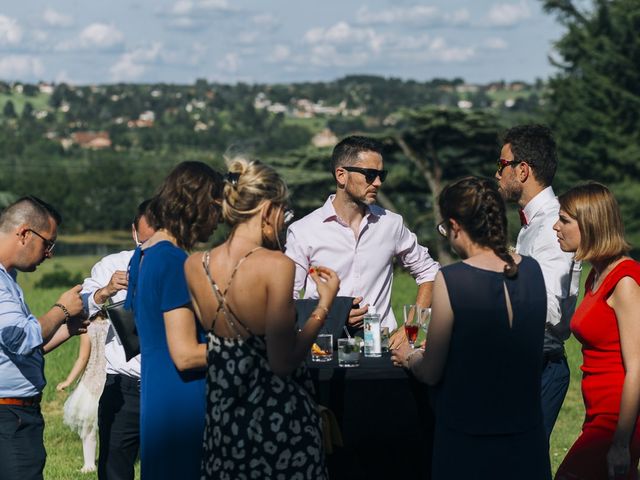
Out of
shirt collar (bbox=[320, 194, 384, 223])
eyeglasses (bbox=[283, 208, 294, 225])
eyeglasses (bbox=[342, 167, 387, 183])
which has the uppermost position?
eyeglasses (bbox=[342, 167, 387, 183])

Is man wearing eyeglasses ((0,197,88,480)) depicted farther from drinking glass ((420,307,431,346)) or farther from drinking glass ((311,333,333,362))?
drinking glass ((420,307,431,346))

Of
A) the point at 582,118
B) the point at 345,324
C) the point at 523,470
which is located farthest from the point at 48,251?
the point at 582,118

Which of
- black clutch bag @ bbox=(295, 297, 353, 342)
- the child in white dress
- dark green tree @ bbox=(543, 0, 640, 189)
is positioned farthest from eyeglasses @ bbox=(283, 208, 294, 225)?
dark green tree @ bbox=(543, 0, 640, 189)

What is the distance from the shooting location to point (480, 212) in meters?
3.80

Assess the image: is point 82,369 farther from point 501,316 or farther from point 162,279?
point 501,316

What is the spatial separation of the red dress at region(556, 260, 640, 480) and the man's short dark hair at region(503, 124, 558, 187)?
1.08m

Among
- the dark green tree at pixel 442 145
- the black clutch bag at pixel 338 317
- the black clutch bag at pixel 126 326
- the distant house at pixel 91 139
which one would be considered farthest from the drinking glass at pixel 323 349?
the distant house at pixel 91 139

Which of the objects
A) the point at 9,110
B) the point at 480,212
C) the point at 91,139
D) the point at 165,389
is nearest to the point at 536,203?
the point at 480,212

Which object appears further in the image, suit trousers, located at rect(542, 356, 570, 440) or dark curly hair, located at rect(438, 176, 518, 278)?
suit trousers, located at rect(542, 356, 570, 440)

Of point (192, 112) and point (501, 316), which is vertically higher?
point (192, 112)

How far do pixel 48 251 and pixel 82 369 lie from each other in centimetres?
300

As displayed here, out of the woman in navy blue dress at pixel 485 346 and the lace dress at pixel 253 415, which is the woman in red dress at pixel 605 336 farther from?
the lace dress at pixel 253 415

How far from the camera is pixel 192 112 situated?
519 ft

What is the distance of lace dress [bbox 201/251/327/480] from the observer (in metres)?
3.79
